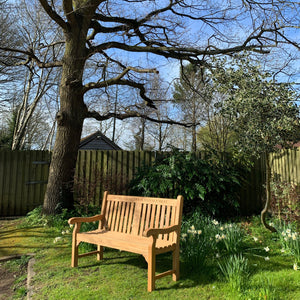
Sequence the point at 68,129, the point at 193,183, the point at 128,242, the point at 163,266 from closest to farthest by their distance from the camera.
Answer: the point at 128,242, the point at 163,266, the point at 68,129, the point at 193,183

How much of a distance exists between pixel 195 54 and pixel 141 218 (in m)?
4.85

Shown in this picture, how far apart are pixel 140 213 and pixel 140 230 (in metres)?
0.23

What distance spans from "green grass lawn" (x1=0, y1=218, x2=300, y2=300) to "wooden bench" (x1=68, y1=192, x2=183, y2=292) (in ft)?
0.68

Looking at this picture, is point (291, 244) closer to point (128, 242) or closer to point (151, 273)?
point (151, 273)

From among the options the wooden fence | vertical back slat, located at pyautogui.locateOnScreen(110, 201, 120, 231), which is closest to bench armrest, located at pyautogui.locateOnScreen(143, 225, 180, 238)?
vertical back slat, located at pyautogui.locateOnScreen(110, 201, 120, 231)

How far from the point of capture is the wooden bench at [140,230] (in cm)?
301

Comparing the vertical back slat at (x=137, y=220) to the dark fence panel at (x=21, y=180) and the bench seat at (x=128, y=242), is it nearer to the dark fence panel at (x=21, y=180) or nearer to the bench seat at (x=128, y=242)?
the bench seat at (x=128, y=242)

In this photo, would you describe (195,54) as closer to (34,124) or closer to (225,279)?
(225,279)

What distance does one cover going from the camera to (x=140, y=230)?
3.79 metres

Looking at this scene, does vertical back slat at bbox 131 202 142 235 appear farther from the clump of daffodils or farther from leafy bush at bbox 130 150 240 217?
leafy bush at bbox 130 150 240 217

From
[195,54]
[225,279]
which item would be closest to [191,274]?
[225,279]

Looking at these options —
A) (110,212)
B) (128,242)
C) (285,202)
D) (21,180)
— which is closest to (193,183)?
(285,202)

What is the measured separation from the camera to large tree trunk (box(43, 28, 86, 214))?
625 centimetres

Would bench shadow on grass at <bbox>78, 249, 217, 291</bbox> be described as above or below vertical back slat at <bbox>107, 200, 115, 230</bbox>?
below
